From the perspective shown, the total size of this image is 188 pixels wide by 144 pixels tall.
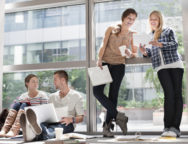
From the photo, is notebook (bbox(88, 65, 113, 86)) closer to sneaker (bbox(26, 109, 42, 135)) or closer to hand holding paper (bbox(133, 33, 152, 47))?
hand holding paper (bbox(133, 33, 152, 47))

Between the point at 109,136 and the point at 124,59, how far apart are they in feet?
2.65

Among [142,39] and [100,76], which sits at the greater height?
[142,39]

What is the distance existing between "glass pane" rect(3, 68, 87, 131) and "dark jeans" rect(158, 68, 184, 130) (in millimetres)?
960

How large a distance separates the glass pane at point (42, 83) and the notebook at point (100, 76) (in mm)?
406

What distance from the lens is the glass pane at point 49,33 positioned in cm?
309

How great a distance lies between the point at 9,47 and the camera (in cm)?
333

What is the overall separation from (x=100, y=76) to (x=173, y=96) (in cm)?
74

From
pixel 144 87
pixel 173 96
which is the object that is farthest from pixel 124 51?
pixel 173 96

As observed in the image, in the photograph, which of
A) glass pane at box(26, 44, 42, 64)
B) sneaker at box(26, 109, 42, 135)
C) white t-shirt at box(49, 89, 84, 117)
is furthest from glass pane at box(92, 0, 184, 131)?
sneaker at box(26, 109, 42, 135)

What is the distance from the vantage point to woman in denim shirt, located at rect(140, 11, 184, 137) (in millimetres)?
2391


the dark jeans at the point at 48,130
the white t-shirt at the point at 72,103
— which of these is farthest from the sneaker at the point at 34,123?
the white t-shirt at the point at 72,103

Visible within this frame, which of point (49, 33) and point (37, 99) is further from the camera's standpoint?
point (49, 33)

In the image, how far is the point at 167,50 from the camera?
2455mm

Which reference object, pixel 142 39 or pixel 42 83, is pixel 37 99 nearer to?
pixel 42 83
